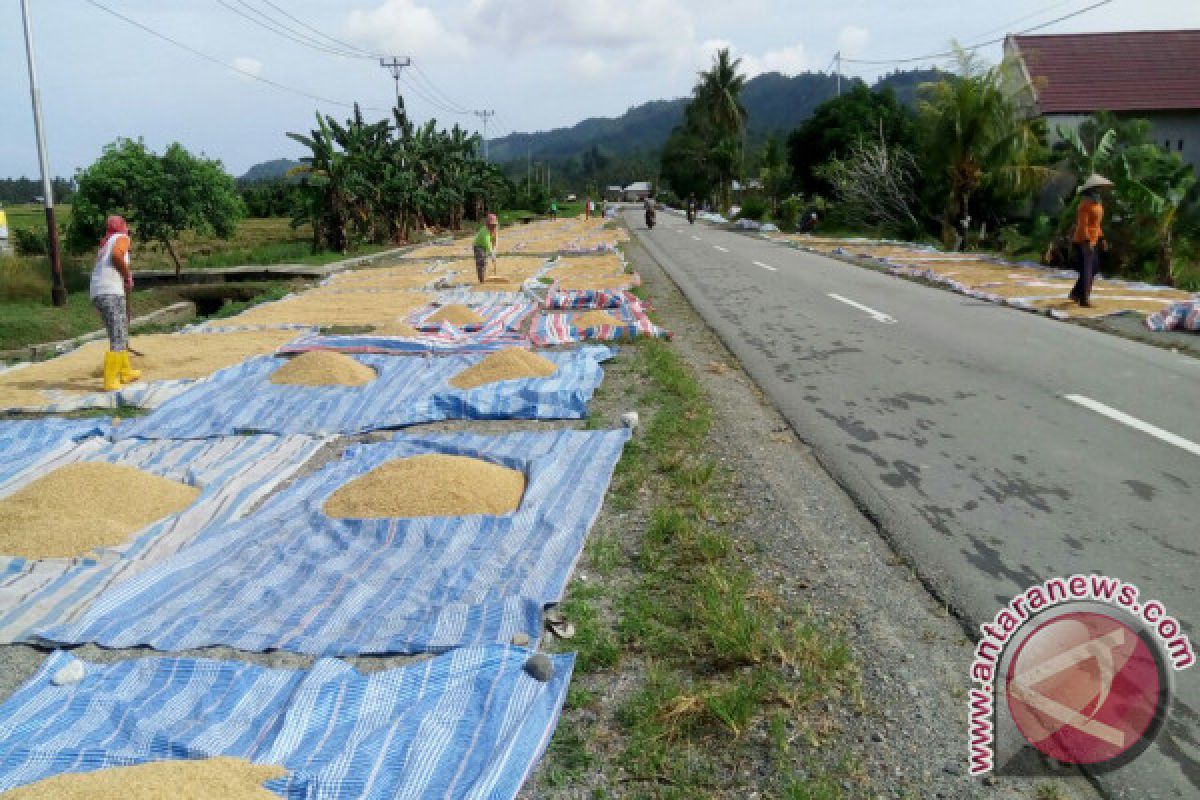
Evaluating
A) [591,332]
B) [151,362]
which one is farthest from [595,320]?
[151,362]

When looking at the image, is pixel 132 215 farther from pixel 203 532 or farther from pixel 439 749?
pixel 439 749

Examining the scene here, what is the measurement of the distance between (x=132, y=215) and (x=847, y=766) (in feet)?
70.1

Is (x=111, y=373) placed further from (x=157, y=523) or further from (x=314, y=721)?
(x=314, y=721)

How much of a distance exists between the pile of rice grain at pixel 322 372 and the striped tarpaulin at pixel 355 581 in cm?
295

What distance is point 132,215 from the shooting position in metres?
19.5

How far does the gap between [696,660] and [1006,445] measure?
349 cm

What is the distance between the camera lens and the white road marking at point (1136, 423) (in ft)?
18.0

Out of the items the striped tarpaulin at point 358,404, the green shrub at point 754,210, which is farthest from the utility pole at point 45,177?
the green shrub at point 754,210

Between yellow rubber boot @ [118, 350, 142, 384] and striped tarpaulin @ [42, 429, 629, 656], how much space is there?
435 cm

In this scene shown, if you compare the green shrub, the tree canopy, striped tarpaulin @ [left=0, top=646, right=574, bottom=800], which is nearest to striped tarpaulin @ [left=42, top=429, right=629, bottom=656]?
striped tarpaulin @ [left=0, top=646, right=574, bottom=800]

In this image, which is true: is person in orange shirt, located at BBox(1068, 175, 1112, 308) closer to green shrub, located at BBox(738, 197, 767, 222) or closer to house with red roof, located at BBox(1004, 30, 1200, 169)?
house with red roof, located at BBox(1004, 30, 1200, 169)

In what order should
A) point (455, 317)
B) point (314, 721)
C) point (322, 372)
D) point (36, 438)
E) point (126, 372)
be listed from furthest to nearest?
point (455, 317)
point (126, 372)
point (322, 372)
point (36, 438)
point (314, 721)

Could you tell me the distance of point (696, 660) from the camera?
10.6ft

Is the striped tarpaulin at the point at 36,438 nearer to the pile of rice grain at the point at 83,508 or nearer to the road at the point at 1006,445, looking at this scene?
the pile of rice grain at the point at 83,508
